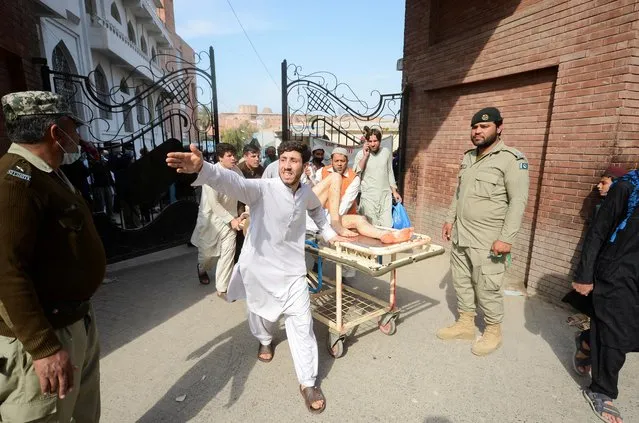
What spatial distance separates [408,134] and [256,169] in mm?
3178

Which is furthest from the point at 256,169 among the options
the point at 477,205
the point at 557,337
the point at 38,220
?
the point at 557,337

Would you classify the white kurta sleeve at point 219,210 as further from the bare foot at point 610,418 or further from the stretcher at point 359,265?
the bare foot at point 610,418

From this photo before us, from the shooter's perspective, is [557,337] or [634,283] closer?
[634,283]

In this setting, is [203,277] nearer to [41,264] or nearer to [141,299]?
[141,299]

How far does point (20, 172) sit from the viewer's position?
1.35 metres

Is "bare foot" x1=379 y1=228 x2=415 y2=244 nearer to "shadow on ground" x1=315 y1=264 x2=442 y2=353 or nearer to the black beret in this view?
"shadow on ground" x1=315 y1=264 x2=442 y2=353

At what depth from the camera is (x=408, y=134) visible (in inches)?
262

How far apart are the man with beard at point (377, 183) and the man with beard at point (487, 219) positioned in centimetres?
176

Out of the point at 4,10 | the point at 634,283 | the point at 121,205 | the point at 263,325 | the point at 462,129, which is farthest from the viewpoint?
the point at 121,205

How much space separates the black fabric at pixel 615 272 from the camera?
2.30m

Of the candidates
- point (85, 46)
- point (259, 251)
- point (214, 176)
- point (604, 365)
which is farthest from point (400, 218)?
point (85, 46)

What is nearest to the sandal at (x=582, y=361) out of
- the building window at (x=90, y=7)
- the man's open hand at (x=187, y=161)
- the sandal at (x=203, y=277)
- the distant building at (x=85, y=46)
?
the man's open hand at (x=187, y=161)

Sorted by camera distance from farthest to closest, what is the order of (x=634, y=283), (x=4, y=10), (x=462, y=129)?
(x=462, y=129)
(x=4, y=10)
(x=634, y=283)

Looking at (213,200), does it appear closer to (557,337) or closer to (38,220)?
(38,220)
